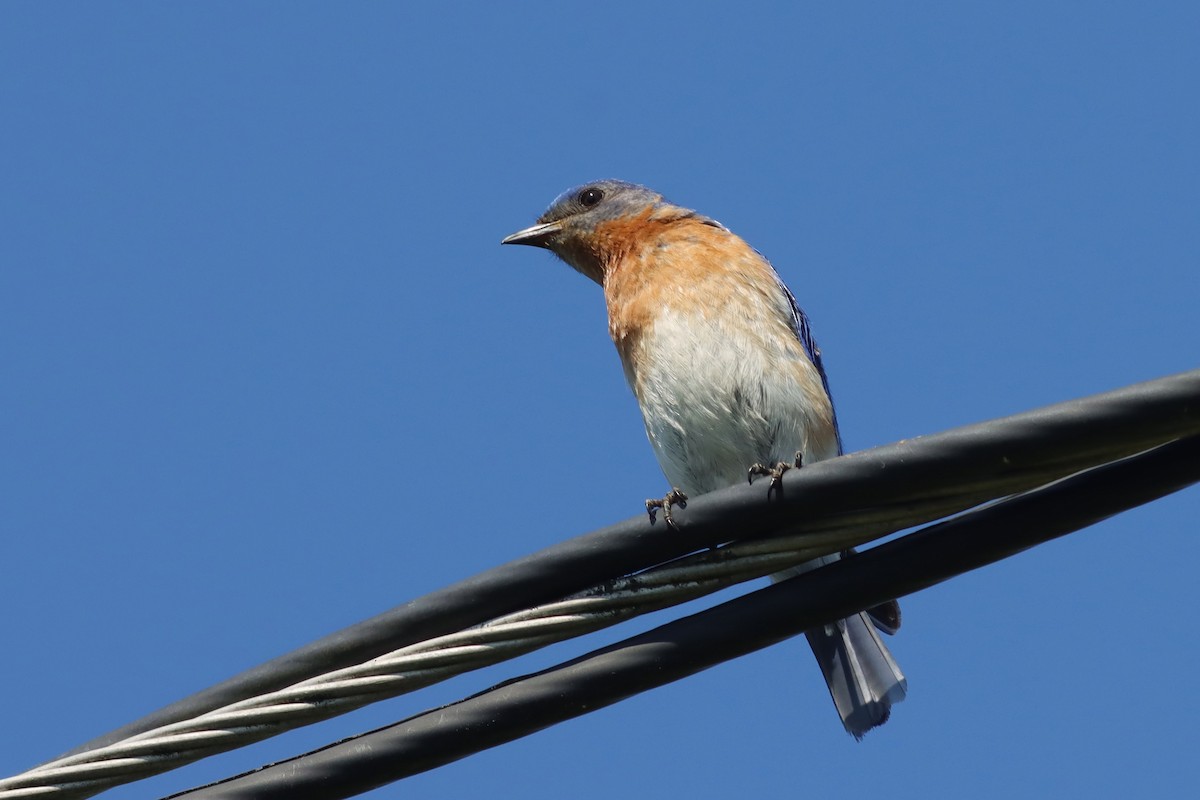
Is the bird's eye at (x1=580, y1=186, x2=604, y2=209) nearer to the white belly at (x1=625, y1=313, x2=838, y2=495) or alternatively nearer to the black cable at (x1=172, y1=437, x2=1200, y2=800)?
the white belly at (x1=625, y1=313, x2=838, y2=495)

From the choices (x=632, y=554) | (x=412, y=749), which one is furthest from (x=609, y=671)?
(x=412, y=749)

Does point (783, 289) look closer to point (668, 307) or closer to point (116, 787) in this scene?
point (668, 307)

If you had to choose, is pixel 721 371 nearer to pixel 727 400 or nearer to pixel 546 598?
pixel 727 400

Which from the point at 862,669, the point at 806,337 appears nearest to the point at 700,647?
the point at 862,669

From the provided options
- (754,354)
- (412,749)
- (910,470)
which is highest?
(754,354)

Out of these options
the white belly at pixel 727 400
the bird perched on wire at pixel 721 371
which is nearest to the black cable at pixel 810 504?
the bird perched on wire at pixel 721 371

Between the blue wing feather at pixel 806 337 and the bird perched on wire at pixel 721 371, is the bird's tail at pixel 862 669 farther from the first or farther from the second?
the blue wing feather at pixel 806 337

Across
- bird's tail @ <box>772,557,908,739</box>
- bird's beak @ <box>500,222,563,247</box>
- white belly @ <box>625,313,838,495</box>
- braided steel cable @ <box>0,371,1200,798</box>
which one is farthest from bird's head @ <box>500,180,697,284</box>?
braided steel cable @ <box>0,371,1200,798</box>
